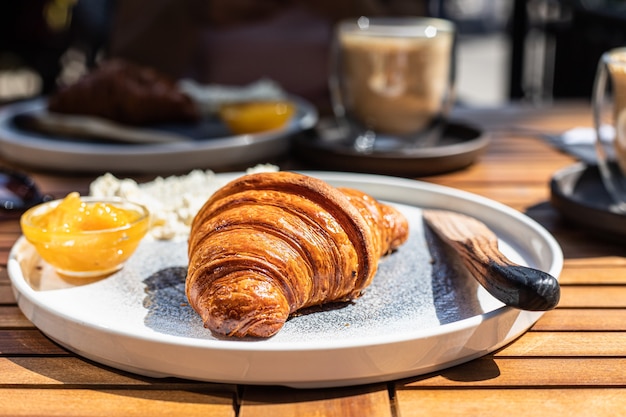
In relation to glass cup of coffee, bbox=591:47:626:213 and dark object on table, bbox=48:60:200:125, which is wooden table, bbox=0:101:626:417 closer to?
glass cup of coffee, bbox=591:47:626:213

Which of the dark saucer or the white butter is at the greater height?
the white butter

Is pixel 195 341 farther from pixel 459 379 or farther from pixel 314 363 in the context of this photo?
pixel 459 379

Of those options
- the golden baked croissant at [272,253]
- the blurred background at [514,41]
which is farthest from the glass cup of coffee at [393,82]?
the blurred background at [514,41]

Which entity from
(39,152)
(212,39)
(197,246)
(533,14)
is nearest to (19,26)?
(212,39)

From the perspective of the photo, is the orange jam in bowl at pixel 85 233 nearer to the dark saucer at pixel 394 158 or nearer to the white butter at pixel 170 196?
the white butter at pixel 170 196

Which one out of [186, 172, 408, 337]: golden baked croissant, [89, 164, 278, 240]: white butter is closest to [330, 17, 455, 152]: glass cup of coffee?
[89, 164, 278, 240]: white butter

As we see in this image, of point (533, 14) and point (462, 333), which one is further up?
point (462, 333)
